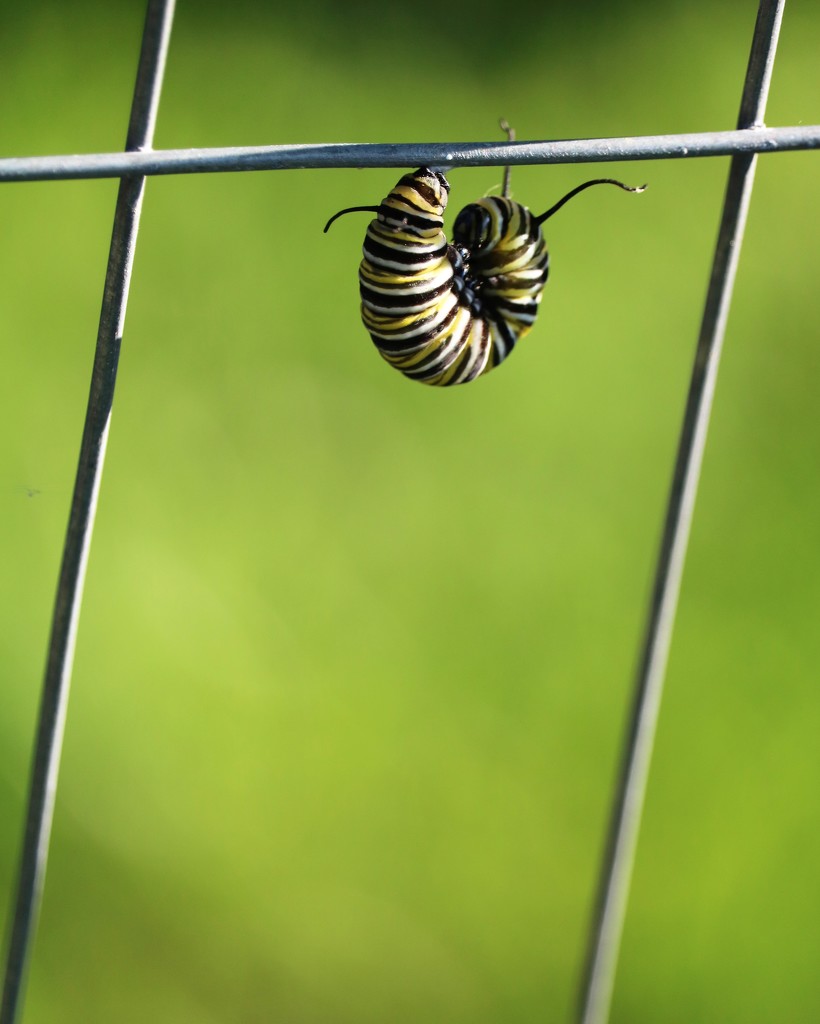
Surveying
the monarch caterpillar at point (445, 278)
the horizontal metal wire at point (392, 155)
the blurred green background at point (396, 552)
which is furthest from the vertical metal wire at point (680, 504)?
the blurred green background at point (396, 552)

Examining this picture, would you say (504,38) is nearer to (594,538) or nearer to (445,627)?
(594,538)

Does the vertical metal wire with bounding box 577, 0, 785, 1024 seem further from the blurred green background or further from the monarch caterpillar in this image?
the blurred green background

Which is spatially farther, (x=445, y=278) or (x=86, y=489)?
(x=445, y=278)

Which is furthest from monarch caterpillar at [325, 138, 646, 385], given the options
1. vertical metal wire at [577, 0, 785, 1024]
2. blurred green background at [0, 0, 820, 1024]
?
blurred green background at [0, 0, 820, 1024]

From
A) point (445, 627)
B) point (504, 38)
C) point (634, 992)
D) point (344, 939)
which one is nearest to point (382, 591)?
point (445, 627)

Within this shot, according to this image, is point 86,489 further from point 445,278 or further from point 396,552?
point 396,552

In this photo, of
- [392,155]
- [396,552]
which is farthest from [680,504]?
[396,552]
